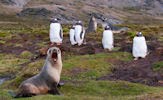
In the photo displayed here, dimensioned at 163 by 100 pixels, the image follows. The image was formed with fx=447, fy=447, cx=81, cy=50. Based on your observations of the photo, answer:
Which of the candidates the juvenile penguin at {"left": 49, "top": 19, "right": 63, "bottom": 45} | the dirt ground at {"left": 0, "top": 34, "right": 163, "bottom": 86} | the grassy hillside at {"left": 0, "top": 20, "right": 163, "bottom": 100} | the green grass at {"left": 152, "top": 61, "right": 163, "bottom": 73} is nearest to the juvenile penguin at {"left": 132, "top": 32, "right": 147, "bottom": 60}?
the dirt ground at {"left": 0, "top": 34, "right": 163, "bottom": 86}

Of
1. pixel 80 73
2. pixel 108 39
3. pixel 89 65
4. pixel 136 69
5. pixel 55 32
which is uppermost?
pixel 55 32

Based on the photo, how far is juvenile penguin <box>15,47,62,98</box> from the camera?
59.8 feet

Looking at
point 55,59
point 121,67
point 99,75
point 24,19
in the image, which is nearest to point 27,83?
point 55,59

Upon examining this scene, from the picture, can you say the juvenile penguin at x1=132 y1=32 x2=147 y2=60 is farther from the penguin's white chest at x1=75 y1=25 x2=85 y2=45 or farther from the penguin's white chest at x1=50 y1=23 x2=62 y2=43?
the penguin's white chest at x1=50 y1=23 x2=62 y2=43

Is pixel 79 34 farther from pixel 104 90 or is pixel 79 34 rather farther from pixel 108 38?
pixel 104 90

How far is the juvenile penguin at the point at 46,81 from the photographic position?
1823 cm

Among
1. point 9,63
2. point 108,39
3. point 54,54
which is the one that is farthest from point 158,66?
point 9,63

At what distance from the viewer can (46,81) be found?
60.6 ft

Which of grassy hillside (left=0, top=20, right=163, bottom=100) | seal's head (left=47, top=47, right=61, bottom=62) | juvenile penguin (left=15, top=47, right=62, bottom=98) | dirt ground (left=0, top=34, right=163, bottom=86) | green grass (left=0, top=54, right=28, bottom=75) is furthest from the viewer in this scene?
green grass (left=0, top=54, right=28, bottom=75)

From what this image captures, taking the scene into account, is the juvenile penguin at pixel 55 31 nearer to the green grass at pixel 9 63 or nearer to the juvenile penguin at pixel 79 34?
the juvenile penguin at pixel 79 34

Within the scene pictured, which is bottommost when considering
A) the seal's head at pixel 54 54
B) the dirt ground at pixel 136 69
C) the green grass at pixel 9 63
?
the green grass at pixel 9 63

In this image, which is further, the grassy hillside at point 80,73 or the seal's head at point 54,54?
the grassy hillside at point 80,73

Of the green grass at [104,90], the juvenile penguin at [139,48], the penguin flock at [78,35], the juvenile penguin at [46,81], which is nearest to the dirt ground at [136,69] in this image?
the juvenile penguin at [139,48]

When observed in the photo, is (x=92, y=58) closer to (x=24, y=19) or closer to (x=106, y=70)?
(x=106, y=70)
